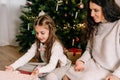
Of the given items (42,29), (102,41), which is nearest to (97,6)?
(102,41)

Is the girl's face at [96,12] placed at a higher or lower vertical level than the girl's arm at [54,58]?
higher

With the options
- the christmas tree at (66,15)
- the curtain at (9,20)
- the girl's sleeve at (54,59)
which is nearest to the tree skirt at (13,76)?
the girl's sleeve at (54,59)

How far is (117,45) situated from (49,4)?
116cm

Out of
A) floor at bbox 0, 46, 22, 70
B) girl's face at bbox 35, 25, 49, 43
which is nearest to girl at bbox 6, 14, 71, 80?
girl's face at bbox 35, 25, 49, 43

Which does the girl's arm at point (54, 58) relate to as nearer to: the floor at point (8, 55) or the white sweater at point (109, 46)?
the white sweater at point (109, 46)

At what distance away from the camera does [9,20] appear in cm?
335

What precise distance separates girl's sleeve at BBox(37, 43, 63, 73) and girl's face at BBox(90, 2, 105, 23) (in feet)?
1.18

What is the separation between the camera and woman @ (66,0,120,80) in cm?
150

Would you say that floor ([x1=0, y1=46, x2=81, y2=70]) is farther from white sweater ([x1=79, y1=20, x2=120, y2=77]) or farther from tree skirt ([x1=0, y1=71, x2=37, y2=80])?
white sweater ([x1=79, y1=20, x2=120, y2=77])

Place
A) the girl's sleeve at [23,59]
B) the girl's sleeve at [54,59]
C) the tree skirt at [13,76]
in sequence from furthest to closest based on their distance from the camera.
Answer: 1. the girl's sleeve at [23,59]
2. the girl's sleeve at [54,59]
3. the tree skirt at [13,76]

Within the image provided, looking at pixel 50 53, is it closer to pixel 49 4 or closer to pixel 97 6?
pixel 97 6

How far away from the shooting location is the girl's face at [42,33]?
1.71 meters

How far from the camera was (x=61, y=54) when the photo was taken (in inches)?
70.3

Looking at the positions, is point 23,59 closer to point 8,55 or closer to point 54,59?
point 54,59
